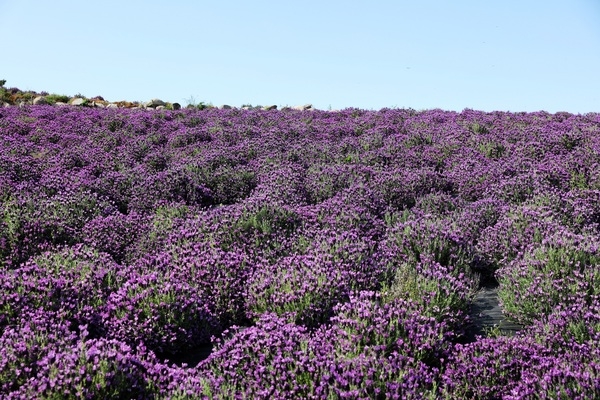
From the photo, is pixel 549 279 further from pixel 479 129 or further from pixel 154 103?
pixel 154 103

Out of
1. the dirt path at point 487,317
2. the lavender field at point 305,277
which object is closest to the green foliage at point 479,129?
the lavender field at point 305,277

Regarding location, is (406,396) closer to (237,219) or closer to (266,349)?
(266,349)

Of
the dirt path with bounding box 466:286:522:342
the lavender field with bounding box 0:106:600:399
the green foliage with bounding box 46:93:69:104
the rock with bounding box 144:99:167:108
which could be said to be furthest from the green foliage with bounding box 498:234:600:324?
the green foliage with bounding box 46:93:69:104

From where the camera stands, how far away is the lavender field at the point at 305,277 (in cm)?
385

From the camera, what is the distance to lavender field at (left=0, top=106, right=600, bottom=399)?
12.6 feet

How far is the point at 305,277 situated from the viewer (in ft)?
17.3

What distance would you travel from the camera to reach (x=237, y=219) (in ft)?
23.3

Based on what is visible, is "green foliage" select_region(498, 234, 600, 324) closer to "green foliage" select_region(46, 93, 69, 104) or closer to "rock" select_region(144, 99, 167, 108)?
"rock" select_region(144, 99, 167, 108)

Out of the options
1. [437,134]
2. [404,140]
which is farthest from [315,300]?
[437,134]

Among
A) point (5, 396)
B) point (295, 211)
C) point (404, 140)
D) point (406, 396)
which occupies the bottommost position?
point (5, 396)

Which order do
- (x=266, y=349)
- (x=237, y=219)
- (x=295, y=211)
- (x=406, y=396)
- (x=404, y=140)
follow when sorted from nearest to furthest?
(x=406, y=396) < (x=266, y=349) < (x=237, y=219) < (x=295, y=211) < (x=404, y=140)

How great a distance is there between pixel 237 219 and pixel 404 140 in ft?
23.9

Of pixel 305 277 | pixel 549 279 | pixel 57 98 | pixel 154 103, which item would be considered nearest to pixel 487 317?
pixel 549 279

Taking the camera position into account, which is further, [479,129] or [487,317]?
[479,129]
